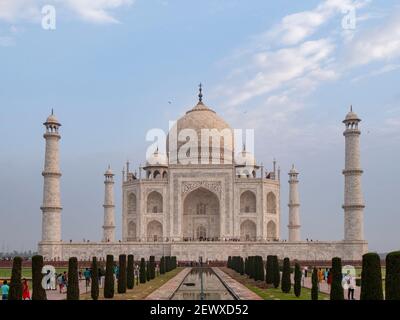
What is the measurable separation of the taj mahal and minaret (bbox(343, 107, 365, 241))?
52mm

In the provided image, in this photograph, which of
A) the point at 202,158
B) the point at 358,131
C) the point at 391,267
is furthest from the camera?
the point at 202,158

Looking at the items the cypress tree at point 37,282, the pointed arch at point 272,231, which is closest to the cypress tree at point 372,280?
the cypress tree at point 37,282

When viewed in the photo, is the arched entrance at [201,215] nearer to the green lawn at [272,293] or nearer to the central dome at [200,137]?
the central dome at [200,137]

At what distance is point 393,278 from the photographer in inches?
384

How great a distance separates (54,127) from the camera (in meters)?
33.6

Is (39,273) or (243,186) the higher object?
(243,186)

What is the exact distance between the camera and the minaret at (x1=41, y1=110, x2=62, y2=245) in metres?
32.8

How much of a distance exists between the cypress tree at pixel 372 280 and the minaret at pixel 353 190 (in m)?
22.6

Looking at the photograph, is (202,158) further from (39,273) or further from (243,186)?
(39,273)

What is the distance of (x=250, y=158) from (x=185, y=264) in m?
12.6

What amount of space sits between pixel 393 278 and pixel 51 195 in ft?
83.4

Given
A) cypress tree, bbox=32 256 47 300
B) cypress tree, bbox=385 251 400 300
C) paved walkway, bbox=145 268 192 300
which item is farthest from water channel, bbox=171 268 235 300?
cypress tree, bbox=385 251 400 300

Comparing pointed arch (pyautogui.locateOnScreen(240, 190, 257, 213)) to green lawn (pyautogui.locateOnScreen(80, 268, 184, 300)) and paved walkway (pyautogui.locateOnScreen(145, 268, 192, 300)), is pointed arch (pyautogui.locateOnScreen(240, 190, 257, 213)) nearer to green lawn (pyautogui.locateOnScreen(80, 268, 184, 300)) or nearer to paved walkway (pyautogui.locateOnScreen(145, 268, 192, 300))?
green lawn (pyautogui.locateOnScreen(80, 268, 184, 300))

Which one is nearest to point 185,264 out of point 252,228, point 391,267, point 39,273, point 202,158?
point 252,228
